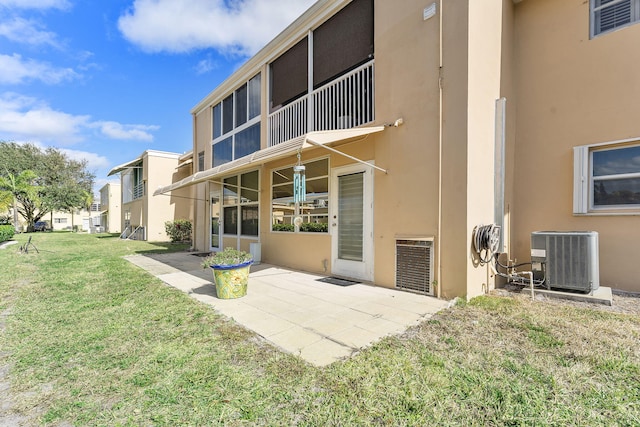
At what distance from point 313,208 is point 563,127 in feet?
16.8

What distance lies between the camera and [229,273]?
4.79 m

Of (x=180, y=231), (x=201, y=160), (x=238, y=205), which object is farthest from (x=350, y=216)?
(x=180, y=231)

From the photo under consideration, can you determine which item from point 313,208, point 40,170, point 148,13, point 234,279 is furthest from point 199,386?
point 40,170

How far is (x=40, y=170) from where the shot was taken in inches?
1171

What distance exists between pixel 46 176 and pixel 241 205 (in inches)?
1311

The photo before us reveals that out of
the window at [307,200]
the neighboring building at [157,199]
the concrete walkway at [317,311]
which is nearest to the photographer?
the concrete walkway at [317,311]

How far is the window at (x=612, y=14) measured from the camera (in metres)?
4.74

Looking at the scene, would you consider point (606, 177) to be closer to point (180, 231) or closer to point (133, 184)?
point (180, 231)

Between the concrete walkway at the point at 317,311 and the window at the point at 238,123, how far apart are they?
518 centimetres

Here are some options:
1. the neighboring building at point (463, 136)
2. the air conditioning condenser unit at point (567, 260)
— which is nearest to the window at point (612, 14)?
the neighboring building at point (463, 136)

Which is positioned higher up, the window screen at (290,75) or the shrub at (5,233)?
the window screen at (290,75)

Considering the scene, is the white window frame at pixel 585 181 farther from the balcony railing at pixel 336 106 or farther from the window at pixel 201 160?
the window at pixel 201 160

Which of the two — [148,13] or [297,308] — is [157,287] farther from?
[148,13]

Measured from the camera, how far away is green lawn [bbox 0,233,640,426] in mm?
1966
